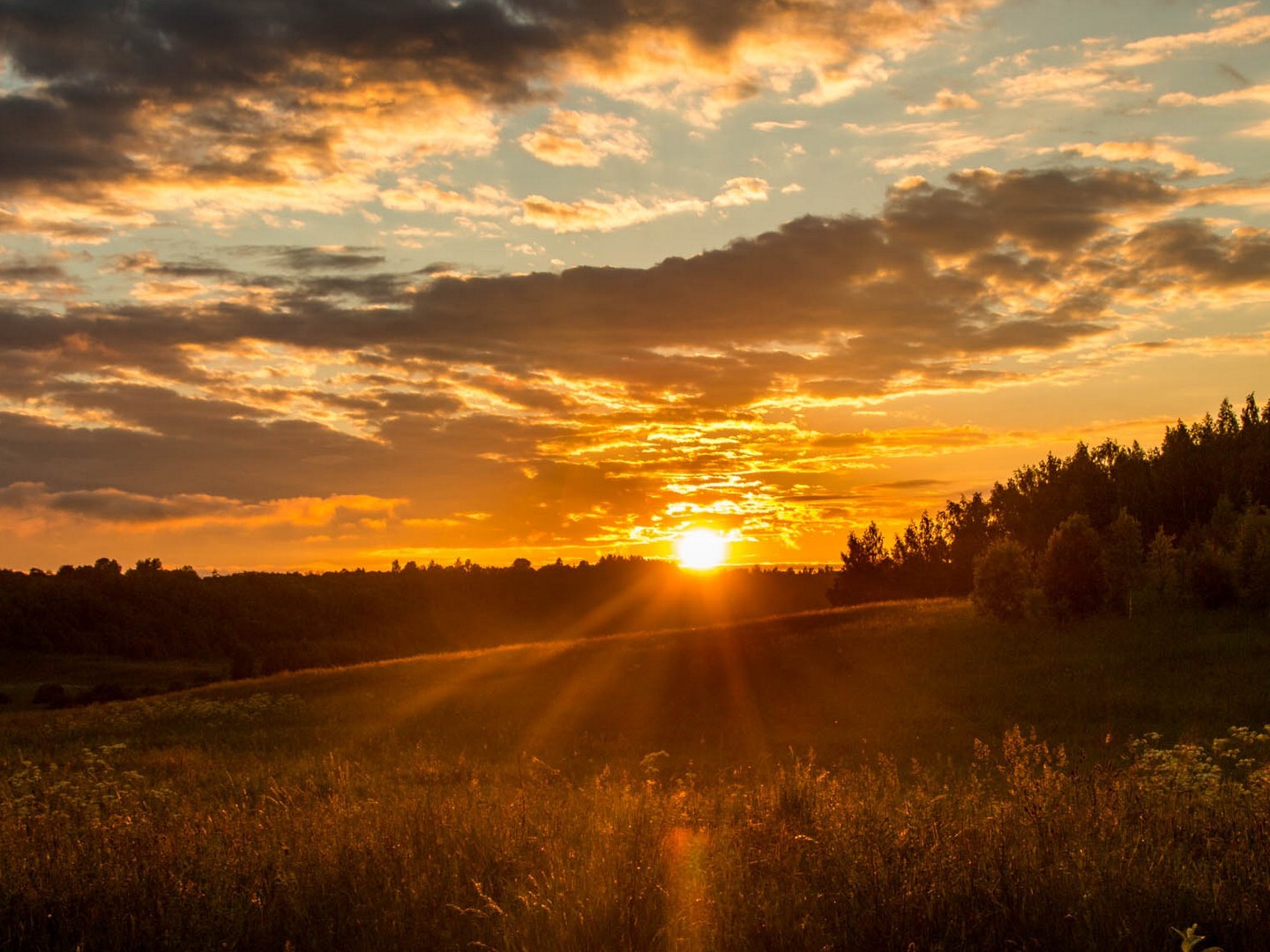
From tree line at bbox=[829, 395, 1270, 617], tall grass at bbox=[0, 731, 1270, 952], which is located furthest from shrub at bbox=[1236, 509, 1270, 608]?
tall grass at bbox=[0, 731, 1270, 952]

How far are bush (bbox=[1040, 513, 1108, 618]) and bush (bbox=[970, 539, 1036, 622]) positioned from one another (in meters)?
1.20

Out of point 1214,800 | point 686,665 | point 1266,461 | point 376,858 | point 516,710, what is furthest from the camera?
point 1266,461

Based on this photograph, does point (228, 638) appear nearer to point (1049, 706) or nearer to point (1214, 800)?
point (1049, 706)

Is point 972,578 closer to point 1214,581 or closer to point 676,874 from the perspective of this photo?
point 1214,581

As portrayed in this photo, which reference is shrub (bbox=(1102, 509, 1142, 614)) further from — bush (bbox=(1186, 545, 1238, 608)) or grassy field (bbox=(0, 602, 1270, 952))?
grassy field (bbox=(0, 602, 1270, 952))

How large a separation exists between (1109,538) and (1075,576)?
30.2ft

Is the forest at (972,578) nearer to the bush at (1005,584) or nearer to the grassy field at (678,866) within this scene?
the bush at (1005,584)

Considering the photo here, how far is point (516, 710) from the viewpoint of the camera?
35938 mm

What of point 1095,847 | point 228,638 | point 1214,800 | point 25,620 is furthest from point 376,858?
point 228,638

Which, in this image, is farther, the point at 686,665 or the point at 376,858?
the point at 686,665

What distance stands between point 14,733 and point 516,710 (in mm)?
17424

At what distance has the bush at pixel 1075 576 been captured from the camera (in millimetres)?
41156

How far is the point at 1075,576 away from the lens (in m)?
41.1

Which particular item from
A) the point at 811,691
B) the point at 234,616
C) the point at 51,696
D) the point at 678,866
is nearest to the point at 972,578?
the point at 811,691
